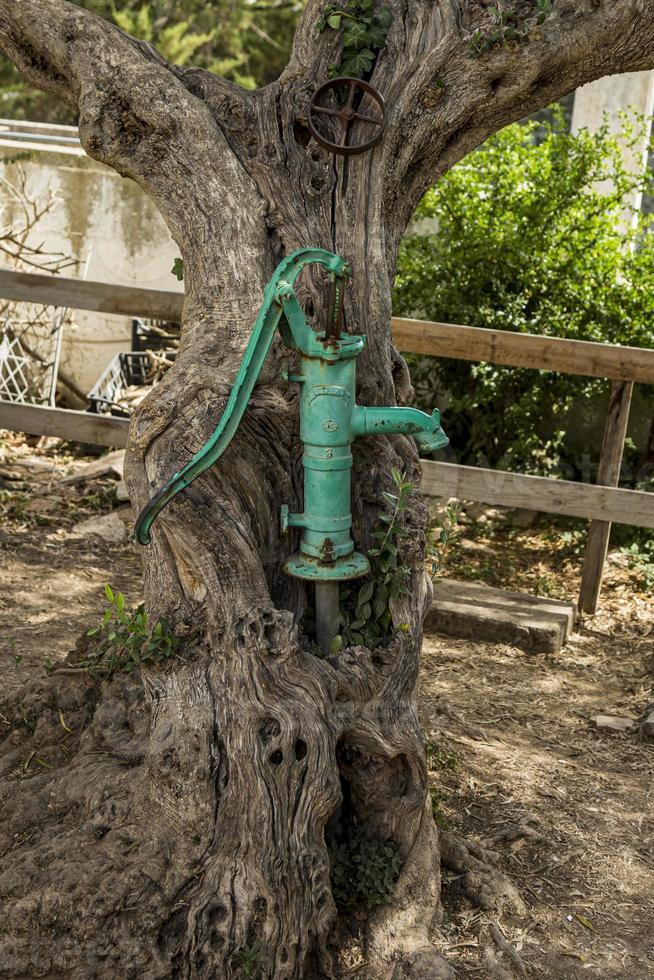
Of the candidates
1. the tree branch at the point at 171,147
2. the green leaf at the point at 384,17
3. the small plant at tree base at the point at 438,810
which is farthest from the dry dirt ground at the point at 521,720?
the green leaf at the point at 384,17

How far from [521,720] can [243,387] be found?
7.16 ft

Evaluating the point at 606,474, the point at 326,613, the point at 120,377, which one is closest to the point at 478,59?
the point at 326,613

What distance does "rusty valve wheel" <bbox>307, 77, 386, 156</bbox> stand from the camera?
9.72 ft

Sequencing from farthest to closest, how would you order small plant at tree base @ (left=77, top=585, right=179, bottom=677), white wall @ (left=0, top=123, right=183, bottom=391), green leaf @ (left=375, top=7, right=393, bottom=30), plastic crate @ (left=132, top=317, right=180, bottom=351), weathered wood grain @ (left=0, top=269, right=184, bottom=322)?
white wall @ (left=0, top=123, right=183, bottom=391) → plastic crate @ (left=132, top=317, right=180, bottom=351) → weathered wood grain @ (left=0, top=269, right=184, bottom=322) → green leaf @ (left=375, top=7, right=393, bottom=30) → small plant at tree base @ (left=77, top=585, right=179, bottom=677)

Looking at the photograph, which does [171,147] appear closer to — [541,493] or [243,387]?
[243,387]

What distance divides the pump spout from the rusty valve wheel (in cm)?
80

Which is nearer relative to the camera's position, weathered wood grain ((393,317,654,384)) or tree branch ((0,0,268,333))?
tree branch ((0,0,268,333))

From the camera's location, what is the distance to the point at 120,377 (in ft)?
26.0

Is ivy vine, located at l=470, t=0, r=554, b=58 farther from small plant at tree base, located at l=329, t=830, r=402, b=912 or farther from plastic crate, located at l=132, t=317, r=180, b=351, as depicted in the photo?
plastic crate, located at l=132, t=317, r=180, b=351

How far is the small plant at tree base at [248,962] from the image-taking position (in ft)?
8.17

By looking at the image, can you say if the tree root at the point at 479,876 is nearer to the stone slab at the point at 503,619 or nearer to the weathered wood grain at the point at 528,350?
the stone slab at the point at 503,619

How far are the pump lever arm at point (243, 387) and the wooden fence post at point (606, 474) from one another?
277 centimetres

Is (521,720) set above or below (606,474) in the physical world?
below

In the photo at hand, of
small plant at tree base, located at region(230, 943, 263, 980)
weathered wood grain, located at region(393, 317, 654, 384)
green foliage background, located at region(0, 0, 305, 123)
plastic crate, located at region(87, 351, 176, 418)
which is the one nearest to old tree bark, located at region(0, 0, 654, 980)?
small plant at tree base, located at region(230, 943, 263, 980)
